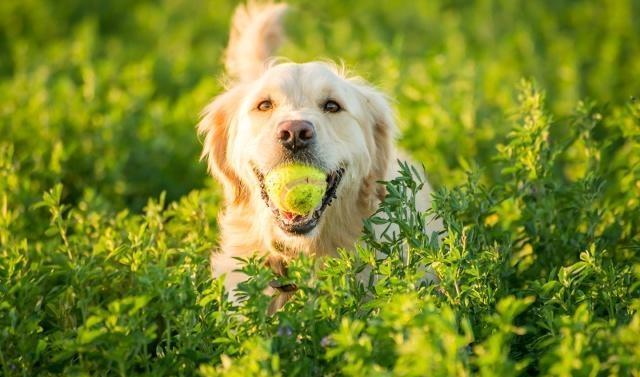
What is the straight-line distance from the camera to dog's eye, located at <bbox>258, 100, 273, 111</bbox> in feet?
15.5

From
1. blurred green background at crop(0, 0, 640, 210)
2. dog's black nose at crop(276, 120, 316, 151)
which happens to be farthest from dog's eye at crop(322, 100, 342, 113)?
blurred green background at crop(0, 0, 640, 210)

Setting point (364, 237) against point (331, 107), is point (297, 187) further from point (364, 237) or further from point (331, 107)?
point (331, 107)

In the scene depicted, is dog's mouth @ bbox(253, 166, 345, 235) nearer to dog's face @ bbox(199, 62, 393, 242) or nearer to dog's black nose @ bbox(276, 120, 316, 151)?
dog's face @ bbox(199, 62, 393, 242)

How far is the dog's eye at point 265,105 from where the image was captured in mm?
4734

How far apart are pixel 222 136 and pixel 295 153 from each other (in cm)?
82

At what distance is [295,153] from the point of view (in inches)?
172

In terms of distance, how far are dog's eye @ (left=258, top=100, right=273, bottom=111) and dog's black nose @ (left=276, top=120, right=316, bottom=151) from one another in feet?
1.28

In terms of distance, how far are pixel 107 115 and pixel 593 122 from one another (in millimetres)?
3769

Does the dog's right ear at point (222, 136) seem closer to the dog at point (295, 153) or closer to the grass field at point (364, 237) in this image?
the dog at point (295, 153)

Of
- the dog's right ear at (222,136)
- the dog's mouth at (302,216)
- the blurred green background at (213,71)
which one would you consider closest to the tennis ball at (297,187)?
the dog's mouth at (302,216)

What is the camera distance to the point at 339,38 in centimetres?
908

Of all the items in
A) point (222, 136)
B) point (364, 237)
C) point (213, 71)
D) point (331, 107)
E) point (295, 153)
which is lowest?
point (364, 237)

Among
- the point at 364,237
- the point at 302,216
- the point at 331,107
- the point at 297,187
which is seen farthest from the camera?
the point at 331,107

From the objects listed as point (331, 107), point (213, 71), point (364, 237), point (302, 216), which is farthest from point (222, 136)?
point (213, 71)
